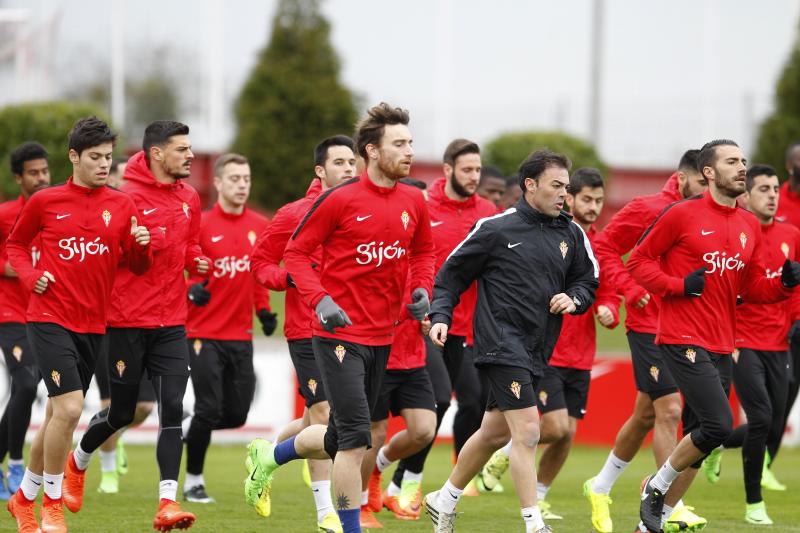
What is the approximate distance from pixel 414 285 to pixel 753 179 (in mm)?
3327

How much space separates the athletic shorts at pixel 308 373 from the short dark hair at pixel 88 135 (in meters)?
1.98

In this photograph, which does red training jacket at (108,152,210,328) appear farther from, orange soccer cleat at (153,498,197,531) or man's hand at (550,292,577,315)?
man's hand at (550,292,577,315)

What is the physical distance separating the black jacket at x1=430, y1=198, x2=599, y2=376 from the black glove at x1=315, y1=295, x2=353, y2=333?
78 cm

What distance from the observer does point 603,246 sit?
9.97 meters

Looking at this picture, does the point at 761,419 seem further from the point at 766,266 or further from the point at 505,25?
the point at 505,25

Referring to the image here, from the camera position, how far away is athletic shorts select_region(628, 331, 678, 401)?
30.6ft

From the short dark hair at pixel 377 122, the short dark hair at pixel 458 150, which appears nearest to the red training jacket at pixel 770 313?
the short dark hair at pixel 458 150

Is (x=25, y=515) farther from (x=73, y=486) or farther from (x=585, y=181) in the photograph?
(x=585, y=181)

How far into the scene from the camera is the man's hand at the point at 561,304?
7812 millimetres

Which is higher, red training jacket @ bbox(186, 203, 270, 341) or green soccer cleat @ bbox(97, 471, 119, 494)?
red training jacket @ bbox(186, 203, 270, 341)

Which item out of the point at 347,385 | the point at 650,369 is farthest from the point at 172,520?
the point at 650,369

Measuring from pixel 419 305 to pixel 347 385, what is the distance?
64cm

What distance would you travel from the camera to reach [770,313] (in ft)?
34.5

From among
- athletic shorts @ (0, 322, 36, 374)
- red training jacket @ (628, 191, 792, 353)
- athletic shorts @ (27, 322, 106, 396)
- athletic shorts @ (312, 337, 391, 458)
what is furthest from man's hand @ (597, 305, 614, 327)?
athletic shorts @ (0, 322, 36, 374)
